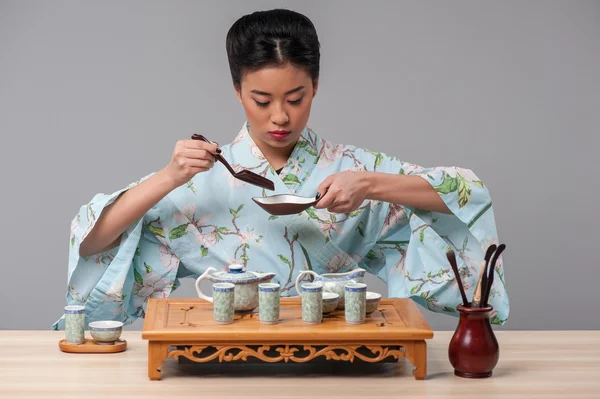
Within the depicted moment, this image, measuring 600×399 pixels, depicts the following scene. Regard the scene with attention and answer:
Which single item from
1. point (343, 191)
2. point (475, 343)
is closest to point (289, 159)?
point (343, 191)

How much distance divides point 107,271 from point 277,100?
704 mm

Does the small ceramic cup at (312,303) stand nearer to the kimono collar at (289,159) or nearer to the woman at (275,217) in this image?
the woman at (275,217)

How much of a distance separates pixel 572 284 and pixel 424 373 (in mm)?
2453

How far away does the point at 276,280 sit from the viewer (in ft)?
9.23

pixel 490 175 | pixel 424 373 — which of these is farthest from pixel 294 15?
pixel 490 175

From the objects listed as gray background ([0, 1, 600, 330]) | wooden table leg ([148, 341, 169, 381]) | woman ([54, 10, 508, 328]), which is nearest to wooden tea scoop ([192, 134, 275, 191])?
woman ([54, 10, 508, 328])

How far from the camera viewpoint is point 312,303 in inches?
90.6

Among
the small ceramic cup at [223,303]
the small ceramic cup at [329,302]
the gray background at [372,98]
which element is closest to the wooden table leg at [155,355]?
the small ceramic cup at [223,303]

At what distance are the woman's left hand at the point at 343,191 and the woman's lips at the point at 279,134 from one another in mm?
192

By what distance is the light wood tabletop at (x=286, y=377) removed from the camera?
7.16ft

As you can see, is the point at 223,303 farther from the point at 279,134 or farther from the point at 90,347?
the point at 279,134

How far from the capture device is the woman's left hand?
2.59 m

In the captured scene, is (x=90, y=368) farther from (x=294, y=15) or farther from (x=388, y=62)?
(x=388, y=62)

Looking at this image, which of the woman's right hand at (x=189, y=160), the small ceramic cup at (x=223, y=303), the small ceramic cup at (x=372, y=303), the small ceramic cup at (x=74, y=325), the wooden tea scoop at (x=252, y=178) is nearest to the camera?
the small ceramic cup at (x=223, y=303)
